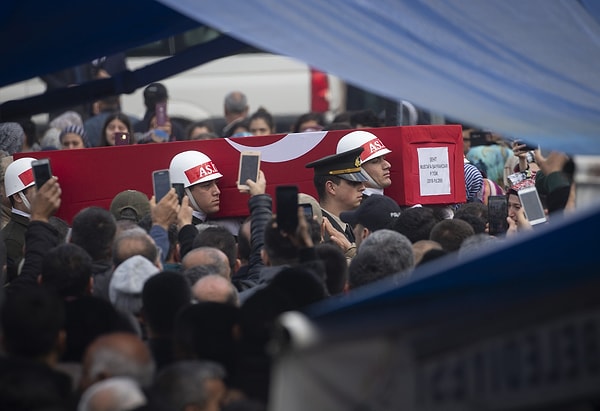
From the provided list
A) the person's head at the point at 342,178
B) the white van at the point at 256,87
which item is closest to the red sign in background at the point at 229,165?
the person's head at the point at 342,178

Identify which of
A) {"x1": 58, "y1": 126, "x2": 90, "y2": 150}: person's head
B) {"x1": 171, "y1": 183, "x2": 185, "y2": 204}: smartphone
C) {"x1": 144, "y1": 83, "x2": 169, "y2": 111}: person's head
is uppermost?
{"x1": 144, "y1": 83, "x2": 169, "y2": 111}: person's head

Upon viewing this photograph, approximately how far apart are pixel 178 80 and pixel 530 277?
47.9 feet

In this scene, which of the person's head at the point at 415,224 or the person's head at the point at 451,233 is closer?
the person's head at the point at 451,233

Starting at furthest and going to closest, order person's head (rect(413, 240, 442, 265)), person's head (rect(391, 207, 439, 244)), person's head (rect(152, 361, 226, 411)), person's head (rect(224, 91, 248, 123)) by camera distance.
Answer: person's head (rect(224, 91, 248, 123))
person's head (rect(391, 207, 439, 244))
person's head (rect(413, 240, 442, 265))
person's head (rect(152, 361, 226, 411))

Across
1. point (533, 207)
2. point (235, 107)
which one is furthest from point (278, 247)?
point (235, 107)

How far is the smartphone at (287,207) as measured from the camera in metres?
5.76

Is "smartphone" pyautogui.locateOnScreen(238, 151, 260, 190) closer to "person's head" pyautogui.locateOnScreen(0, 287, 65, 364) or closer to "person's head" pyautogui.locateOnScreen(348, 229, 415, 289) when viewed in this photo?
"person's head" pyautogui.locateOnScreen(348, 229, 415, 289)

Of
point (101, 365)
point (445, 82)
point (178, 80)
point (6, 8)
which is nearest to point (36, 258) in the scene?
point (6, 8)

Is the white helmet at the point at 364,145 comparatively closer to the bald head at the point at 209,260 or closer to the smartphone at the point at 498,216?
the smartphone at the point at 498,216

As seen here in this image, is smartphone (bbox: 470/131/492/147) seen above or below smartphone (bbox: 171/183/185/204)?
below

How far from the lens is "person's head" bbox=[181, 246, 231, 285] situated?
629cm

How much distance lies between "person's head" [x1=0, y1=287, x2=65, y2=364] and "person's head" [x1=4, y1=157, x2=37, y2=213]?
3.26 metres

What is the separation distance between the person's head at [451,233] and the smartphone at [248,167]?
49.6 inches

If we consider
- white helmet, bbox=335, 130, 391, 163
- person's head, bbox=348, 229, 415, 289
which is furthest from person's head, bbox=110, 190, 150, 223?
person's head, bbox=348, 229, 415, 289
